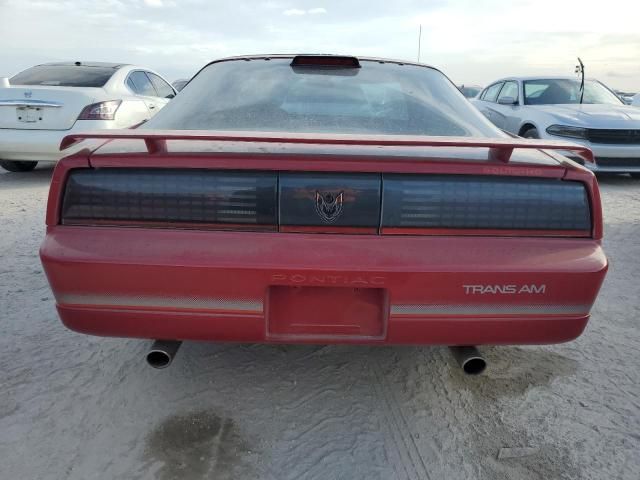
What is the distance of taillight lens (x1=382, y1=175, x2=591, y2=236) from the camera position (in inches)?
70.5

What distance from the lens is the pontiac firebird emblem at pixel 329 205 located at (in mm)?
1772

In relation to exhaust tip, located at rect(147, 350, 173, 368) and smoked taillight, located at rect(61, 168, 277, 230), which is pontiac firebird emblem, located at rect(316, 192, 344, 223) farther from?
exhaust tip, located at rect(147, 350, 173, 368)

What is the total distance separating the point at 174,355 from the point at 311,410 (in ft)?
2.04

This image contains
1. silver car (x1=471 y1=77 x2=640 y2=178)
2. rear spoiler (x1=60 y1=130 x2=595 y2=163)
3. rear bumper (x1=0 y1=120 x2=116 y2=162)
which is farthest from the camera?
silver car (x1=471 y1=77 x2=640 y2=178)

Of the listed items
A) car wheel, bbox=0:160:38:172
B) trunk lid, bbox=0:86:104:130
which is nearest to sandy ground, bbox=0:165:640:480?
trunk lid, bbox=0:86:104:130

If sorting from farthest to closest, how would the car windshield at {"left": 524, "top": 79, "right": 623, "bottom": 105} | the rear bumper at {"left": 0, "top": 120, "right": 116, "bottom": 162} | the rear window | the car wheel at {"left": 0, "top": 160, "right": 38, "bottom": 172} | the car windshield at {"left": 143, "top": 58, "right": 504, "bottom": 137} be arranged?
1. the car windshield at {"left": 524, "top": 79, "right": 623, "bottom": 105}
2. the car wheel at {"left": 0, "top": 160, "right": 38, "bottom": 172}
3. the rear window
4. the rear bumper at {"left": 0, "top": 120, "right": 116, "bottom": 162}
5. the car windshield at {"left": 143, "top": 58, "right": 504, "bottom": 137}

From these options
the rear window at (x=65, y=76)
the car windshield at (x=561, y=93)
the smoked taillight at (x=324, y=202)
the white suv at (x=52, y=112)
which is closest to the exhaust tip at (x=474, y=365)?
the smoked taillight at (x=324, y=202)

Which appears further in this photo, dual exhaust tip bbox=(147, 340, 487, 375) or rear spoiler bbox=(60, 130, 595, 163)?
dual exhaust tip bbox=(147, 340, 487, 375)

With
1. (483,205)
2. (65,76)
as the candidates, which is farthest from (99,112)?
(483,205)

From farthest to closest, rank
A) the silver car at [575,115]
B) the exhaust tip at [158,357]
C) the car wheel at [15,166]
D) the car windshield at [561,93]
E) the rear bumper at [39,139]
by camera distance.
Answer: the car windshield at [561,93] < the car wheel at [15,166] < the silver car at [575,115] < the rear bumper at [39,139] < the exhaust tip at [158,357]

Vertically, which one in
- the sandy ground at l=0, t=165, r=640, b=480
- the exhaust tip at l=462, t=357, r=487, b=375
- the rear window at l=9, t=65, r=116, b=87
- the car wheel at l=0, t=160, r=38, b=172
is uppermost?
the rear window at l=9, t=65, r=116, b=87

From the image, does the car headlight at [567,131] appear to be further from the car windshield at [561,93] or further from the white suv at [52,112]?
the white suv at [52,112]

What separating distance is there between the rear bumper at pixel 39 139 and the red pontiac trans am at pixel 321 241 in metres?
4.49

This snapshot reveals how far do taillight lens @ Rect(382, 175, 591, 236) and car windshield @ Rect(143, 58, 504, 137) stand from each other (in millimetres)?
543
